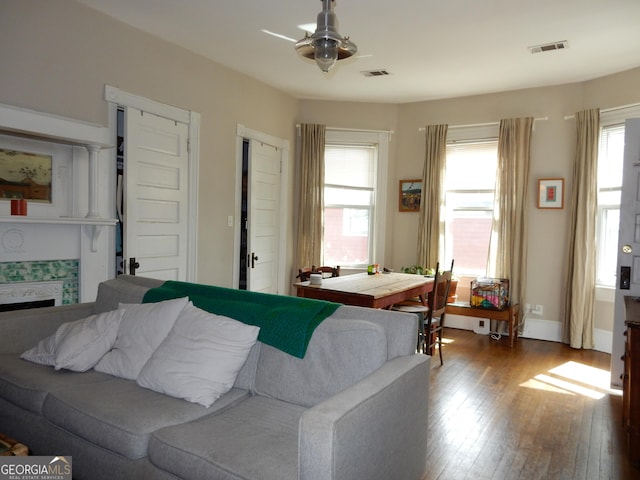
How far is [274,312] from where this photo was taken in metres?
2.19

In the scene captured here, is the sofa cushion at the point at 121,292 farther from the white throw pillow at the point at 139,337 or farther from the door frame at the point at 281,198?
the door frame at the point at 281,198

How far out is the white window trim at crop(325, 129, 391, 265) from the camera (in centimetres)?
601

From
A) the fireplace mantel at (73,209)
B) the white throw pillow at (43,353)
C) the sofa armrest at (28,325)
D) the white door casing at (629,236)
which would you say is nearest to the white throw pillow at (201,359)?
the white throw pillow at (43,353)

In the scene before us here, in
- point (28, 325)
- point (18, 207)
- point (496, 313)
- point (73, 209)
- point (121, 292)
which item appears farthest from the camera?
point (496, 313)

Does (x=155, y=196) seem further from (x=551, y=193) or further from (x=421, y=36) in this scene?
(x=551, y=193)

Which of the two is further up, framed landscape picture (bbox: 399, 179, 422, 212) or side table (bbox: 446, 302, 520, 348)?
framed landscape picture (bbox: 399, 179, 422, 212)

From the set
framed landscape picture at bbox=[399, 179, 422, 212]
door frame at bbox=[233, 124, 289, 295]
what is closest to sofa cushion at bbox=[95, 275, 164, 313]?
door frame at bbox=[233, 124, 289, 295]

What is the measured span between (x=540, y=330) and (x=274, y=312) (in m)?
4.22

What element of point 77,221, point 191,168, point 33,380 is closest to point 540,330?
point 191,168

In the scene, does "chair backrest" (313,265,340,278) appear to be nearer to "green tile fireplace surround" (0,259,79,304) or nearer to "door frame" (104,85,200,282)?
"door frame" (104,85,200,282)

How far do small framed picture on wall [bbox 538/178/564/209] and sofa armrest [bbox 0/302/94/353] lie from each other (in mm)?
4855

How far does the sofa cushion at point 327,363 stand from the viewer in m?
1.93

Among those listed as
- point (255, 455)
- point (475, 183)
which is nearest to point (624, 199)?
point (475, 183)

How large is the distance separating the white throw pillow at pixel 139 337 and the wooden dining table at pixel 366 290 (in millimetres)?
1536
